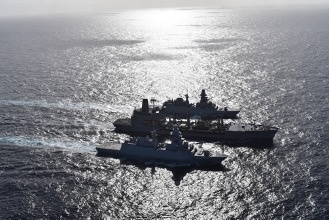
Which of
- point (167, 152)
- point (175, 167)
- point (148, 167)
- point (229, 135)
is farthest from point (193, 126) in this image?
point (148, 167)

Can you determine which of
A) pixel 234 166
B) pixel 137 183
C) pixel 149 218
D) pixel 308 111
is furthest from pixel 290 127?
pixel 149 218

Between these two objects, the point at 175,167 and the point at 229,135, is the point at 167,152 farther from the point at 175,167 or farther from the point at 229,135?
the point at 229,135

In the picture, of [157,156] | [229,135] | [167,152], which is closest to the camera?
[167,152]

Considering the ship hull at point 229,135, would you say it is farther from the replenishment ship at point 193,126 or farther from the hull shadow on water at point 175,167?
the hull shadow on water at point 175,167

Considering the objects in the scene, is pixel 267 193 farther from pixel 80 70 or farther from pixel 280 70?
pixel 80 70

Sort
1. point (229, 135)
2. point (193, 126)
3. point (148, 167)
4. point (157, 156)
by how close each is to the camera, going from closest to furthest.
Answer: point (148, 167) < point (157, 156) < point (229, 135) < point (193, 126)

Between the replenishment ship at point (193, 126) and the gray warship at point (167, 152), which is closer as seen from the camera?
the gray warship at point (167, 152)

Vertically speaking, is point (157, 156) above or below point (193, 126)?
below

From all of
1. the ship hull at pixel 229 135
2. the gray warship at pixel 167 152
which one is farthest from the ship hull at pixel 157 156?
the ship hull at pixel 229 135
